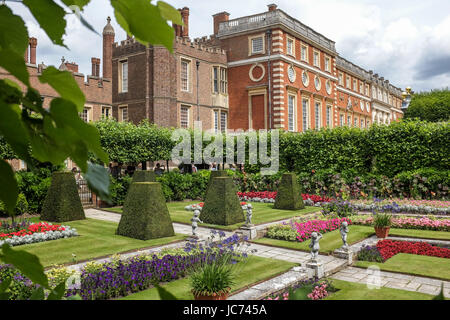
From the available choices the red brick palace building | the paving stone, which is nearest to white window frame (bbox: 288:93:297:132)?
the red brick palace building

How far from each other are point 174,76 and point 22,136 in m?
29.7

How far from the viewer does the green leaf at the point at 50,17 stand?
688 millimetres

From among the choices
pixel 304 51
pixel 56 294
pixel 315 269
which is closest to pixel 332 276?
pixel 315 269

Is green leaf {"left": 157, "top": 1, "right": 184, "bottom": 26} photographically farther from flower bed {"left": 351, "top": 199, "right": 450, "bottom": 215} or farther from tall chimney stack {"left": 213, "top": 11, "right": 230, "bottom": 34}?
tall chimney stack {"left": 213, "top": 11, "right": 230, "bottom": 34}

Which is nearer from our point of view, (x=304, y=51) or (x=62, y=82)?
(x=62, y=82)

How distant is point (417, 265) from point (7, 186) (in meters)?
9.48

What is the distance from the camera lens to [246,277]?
7.36 metres

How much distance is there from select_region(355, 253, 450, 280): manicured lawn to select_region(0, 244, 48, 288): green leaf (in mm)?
8527

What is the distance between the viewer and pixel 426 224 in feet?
40.5

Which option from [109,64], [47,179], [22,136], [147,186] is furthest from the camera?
[109,64]

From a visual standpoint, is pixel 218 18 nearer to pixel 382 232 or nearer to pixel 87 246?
pixel 382 232

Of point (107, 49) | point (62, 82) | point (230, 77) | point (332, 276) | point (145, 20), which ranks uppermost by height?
point (107, 49)
